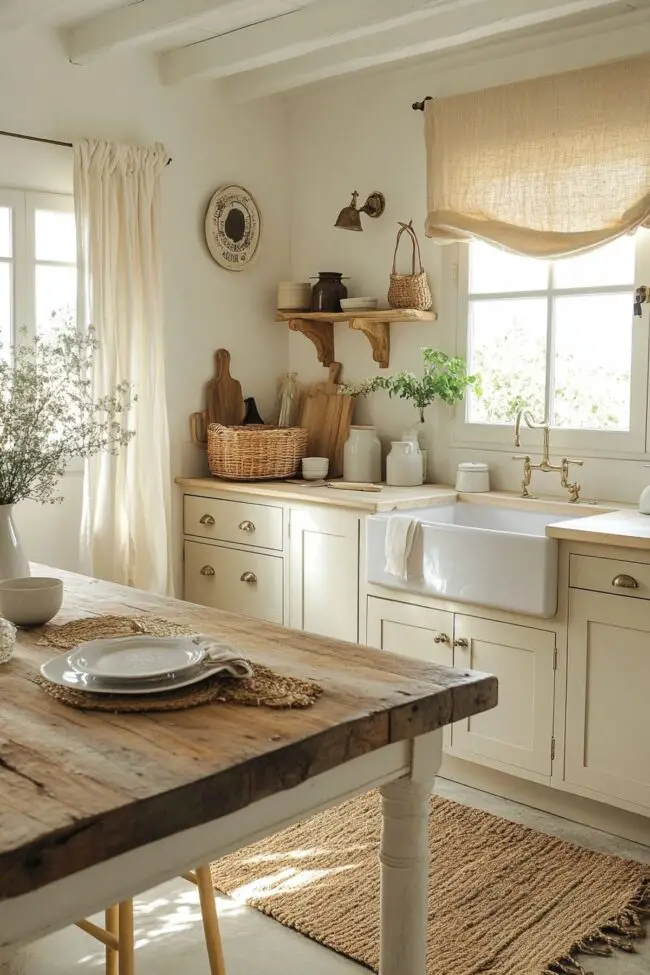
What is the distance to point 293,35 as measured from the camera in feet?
11.5

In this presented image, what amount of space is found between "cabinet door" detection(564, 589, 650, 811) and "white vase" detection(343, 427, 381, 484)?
50.7 inches

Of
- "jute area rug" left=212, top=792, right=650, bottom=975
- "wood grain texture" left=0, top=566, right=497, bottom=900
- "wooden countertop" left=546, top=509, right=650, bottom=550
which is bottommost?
"jute area rug" left=212, top=792, right=650, bottom=975

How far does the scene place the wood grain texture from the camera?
44.3 inches

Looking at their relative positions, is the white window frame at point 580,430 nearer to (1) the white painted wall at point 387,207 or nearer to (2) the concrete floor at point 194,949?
(1) the white painted wall at point 387,207

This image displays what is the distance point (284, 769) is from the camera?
1328 mm

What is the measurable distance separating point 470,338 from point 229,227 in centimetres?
114

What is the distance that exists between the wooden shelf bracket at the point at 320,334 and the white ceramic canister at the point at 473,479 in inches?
36.1

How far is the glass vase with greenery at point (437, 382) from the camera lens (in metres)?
3.87

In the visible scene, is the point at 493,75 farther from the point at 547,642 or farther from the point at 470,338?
the point at 547,642

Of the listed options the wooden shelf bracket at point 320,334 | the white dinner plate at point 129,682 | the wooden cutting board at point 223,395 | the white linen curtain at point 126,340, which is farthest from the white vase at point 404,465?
the white dinner plate at point 129,682

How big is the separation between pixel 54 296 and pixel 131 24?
98cm

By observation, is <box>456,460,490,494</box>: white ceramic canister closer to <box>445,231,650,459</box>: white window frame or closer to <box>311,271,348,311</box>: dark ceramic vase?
<box>445,231,650,459</box>: white window frame

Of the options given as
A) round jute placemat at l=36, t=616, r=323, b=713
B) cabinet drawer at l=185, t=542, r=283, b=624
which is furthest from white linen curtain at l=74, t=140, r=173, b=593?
round jute placemat at l=36, t=616, r=323, b=713

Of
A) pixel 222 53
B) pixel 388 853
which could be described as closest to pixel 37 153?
pixel 222 53
